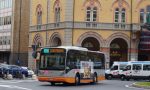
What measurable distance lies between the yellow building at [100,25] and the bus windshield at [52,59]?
26067mm

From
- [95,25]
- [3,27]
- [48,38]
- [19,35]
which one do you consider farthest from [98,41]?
[3,27]

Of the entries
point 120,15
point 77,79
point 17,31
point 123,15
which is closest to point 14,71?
point 77,79

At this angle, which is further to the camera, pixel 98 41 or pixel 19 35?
pixel 19 35

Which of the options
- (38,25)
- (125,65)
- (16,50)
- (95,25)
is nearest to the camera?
(125,65)

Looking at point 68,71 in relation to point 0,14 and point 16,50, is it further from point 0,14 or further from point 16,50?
point 0,14

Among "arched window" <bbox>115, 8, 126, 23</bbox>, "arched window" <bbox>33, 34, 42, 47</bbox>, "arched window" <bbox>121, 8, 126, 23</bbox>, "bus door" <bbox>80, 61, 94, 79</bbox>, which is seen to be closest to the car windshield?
"bus door" <bbox>80, 61, 94, 79</bbox>

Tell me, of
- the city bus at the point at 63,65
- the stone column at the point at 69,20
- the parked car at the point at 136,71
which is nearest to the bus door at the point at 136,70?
the parked car at the point at 136,71

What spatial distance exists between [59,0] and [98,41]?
295 inches

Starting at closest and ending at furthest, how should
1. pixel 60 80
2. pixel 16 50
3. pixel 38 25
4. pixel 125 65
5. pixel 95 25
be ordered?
pixel 60 80 < pixel 125 65 < pixel 95 25 < pixel 38 25 < pixel 16 50

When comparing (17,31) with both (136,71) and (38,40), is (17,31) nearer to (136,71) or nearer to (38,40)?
(38,40)

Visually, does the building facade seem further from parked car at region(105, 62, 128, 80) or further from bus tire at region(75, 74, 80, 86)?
bus tire at region(75, 74, 80, 86)

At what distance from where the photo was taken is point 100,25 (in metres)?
59.7

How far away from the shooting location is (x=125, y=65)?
50.3m

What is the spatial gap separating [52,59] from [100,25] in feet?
91.6
